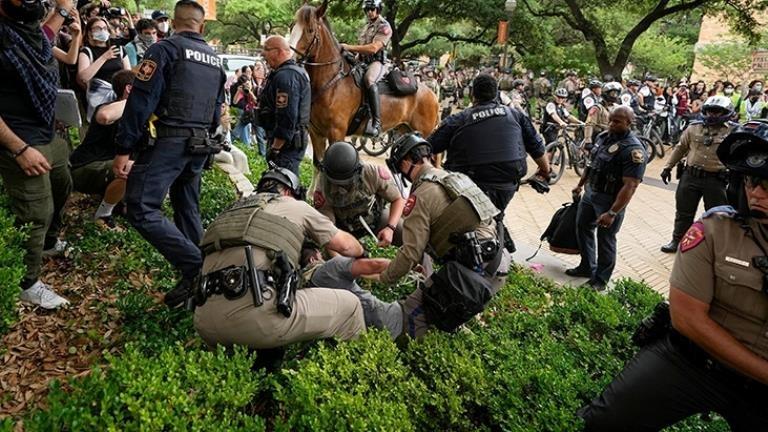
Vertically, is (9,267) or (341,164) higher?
(341,164)

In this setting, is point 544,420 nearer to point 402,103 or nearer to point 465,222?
point 465,222

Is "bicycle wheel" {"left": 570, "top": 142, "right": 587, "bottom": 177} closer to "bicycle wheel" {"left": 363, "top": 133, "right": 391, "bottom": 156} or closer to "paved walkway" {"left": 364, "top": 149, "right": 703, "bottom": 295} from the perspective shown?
"paved walkway" {"left": 364, "top": 149, "right": 703, "bottom": 295}

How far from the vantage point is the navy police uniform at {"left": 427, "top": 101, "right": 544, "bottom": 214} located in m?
4.56

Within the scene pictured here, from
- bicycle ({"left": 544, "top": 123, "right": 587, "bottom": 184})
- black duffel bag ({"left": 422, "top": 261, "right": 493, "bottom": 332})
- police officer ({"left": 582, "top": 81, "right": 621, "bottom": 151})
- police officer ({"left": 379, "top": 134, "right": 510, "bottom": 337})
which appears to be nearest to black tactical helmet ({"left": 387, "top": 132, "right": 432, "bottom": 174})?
police officer ({"left": 379, "top": 134, "right": 510, "bottom": 337})

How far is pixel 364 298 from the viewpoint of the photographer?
3.38m

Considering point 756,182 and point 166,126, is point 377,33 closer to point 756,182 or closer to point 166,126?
point 166,126

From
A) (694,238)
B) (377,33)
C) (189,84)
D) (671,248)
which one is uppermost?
(377,33)

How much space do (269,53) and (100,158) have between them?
5.91 ft

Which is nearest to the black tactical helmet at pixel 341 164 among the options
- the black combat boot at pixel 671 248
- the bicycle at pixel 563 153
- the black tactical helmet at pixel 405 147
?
the black tactical helmet at pixel 405 147

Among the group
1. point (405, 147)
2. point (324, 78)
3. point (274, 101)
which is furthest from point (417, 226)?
point (324, 78)

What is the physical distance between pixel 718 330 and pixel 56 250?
443cm

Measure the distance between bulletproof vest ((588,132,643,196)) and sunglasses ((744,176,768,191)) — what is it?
8.95 ft

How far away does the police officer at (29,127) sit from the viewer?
298 centimetres

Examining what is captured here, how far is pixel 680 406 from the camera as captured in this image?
237 cm
